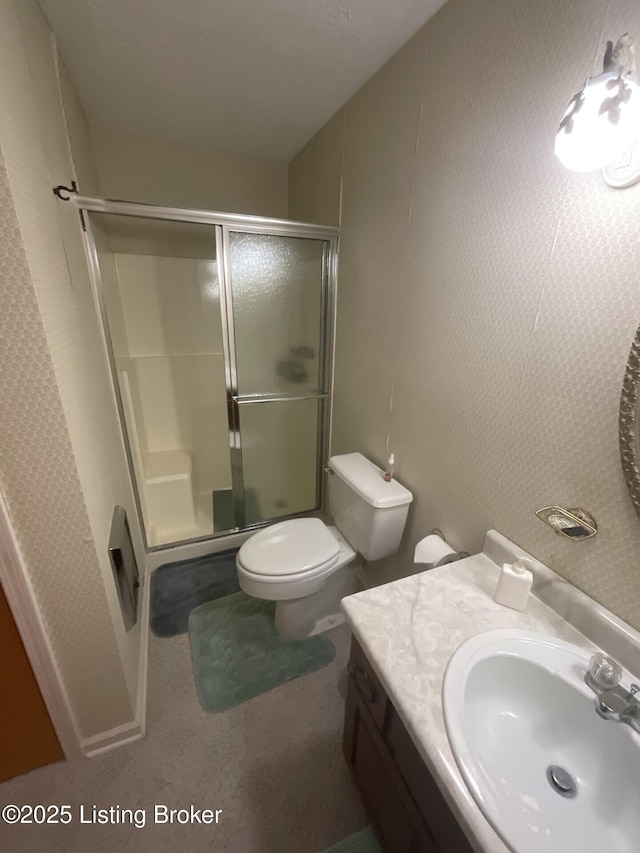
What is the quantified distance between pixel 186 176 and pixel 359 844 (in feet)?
9.85

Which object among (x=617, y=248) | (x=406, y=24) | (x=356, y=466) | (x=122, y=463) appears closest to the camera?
(x=617, y=248)

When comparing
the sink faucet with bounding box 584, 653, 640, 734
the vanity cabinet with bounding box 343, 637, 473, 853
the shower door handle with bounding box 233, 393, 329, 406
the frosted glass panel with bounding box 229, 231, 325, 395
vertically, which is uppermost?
the frosted glass panel with bounding box 229, 231, 325, 395

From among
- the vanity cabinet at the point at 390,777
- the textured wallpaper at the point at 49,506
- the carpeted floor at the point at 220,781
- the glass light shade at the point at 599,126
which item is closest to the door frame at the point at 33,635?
the textured wallpaper at the point at 49,506

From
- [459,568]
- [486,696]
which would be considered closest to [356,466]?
[459,568]

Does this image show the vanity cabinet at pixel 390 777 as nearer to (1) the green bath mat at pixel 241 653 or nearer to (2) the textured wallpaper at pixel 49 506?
(1) the green bath mat at pixel 241 653

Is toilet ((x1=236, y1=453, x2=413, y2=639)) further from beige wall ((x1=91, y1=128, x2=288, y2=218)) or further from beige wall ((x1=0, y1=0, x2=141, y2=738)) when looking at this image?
beige wall ((x1=91, y1=128, x2=288, y2=218))

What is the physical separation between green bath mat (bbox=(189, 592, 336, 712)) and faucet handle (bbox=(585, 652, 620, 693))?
3.66 ft

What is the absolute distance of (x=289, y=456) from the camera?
7.63 feet

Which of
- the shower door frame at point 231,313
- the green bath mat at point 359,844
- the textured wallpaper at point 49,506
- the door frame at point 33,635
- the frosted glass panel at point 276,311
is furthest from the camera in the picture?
the frosted glass panel at point 276,311

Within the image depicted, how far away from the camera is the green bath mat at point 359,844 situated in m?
1.00

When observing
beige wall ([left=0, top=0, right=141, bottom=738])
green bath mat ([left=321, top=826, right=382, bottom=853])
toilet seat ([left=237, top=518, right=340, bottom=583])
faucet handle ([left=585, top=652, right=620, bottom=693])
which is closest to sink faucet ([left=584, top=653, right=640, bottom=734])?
faucet handle ([left=585, top=652, right=620, bottom=693])

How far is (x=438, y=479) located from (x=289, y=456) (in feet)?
4.04

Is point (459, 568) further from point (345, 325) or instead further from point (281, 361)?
point (281, 361)

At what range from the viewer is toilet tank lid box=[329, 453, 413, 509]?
4.49ft
